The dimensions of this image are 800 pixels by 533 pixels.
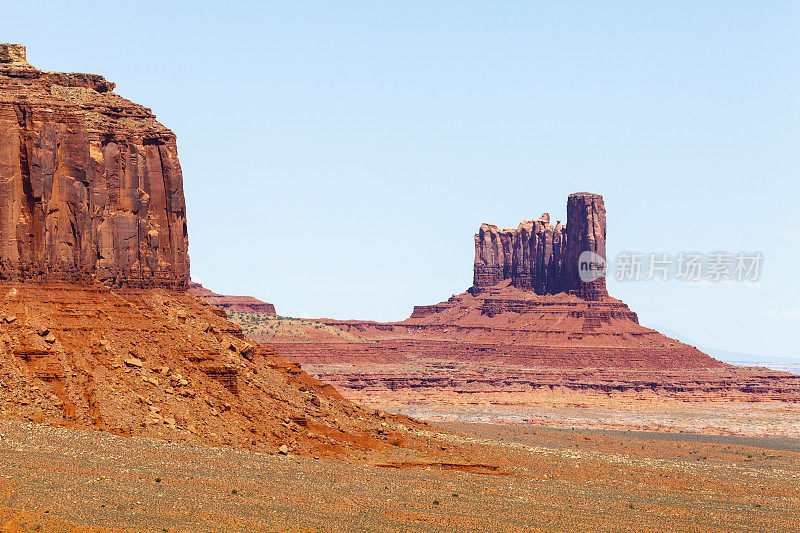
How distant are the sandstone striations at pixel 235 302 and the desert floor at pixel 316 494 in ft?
409

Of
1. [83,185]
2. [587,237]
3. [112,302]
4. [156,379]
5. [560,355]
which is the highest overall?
[587,237]

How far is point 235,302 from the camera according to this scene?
195000 mm

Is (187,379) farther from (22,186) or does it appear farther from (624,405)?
(624,405)

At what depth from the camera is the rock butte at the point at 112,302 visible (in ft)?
181

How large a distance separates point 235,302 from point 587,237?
5635 cm

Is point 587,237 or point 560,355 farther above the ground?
point 587,237

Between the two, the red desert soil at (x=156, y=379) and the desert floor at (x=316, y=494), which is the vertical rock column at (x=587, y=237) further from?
the red desert soil at (x=156, y=379)

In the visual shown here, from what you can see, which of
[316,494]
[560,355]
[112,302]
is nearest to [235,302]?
[560,355]

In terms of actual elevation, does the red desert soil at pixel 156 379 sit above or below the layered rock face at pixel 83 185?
below

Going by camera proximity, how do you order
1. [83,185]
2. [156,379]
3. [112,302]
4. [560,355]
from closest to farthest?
[156,379] → [83,185] → [112,302] → [560,355]

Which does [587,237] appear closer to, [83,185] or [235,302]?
[235,302]

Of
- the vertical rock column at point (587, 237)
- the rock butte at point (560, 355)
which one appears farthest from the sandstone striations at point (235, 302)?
the vertical rock column at point (587, 237)

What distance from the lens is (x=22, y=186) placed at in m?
59.9

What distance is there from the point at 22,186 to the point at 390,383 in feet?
315
